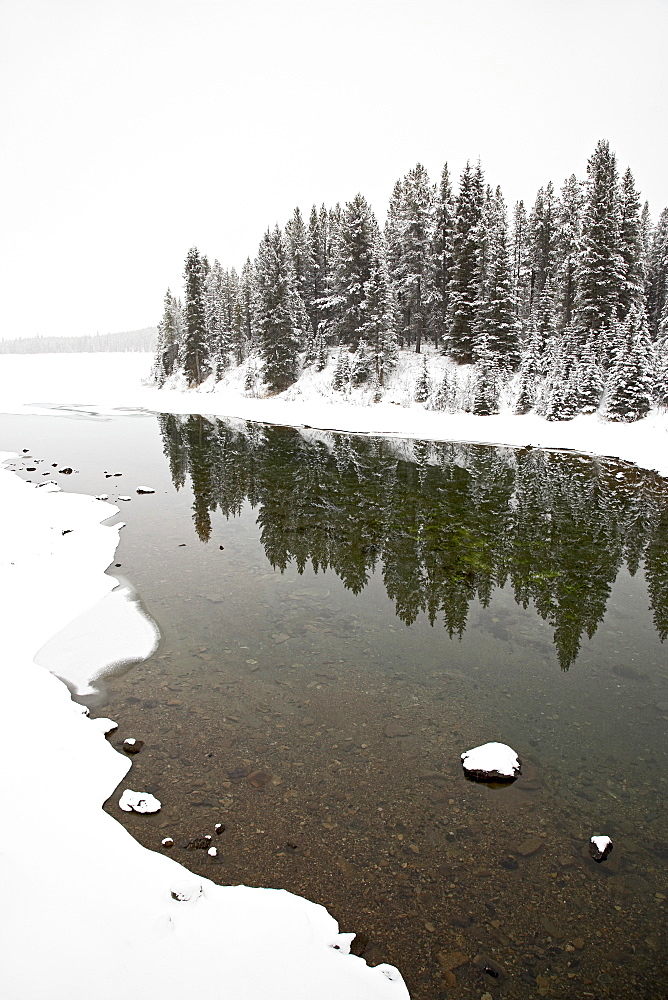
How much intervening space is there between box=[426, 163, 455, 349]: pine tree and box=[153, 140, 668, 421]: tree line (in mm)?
166

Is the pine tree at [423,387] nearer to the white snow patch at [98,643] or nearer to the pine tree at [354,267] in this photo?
the pine tree at [354,267]

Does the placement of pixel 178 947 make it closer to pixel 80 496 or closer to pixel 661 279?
pixel 80 496

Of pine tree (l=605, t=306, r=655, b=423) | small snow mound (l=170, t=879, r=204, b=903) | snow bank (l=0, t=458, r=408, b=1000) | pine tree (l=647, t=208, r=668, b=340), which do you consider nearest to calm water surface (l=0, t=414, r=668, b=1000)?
snow bank (l=0, t=458, r=408, b=1000)

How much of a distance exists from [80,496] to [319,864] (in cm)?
1724

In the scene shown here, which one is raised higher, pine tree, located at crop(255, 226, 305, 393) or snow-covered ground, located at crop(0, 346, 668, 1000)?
pine tree, located at crop(255, 226, 305, 393)

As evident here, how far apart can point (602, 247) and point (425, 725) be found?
42262mm

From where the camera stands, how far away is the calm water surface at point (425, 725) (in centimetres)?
478

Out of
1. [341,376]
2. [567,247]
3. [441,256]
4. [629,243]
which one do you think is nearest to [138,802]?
[341,376]

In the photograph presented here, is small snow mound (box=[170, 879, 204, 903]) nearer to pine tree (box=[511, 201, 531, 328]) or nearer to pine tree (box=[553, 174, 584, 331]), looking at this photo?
pine tree (box=[553, 174, 584, 331])

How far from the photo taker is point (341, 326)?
5166 centimetres

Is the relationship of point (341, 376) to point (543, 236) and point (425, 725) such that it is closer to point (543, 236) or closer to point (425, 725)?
point (543, 236)

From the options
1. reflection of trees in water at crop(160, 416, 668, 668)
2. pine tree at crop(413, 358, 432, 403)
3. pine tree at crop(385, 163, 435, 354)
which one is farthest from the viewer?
pine tree at crop(385, 163, 435, 354)

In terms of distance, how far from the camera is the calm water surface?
4781 millimetres

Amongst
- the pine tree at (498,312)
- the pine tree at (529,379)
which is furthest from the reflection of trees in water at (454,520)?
the pine tree at (498,312)
